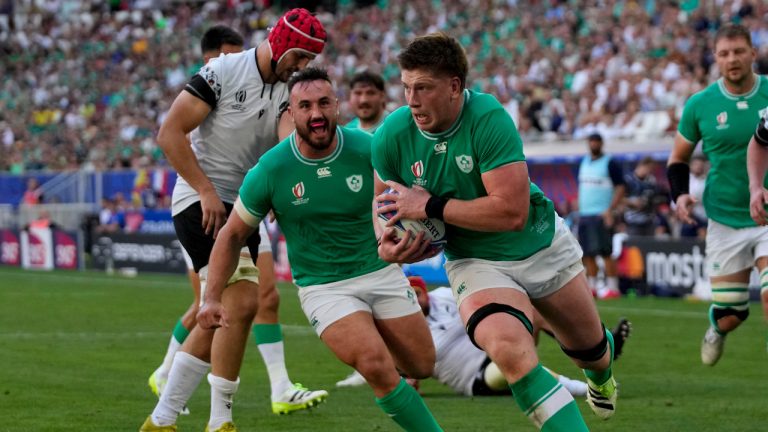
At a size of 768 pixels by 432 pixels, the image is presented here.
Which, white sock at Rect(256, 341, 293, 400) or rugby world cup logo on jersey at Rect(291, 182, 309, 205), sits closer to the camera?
rugby world cup logo on jersey at Rect(291, 182, 309, 205)

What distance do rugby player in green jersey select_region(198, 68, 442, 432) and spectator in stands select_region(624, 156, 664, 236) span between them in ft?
46.7

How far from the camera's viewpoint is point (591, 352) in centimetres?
755

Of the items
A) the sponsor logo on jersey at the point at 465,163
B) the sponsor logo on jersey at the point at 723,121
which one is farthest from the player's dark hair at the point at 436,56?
the sponsor logo on jersey at the point at 723,121

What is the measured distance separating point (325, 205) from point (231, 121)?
1329mm

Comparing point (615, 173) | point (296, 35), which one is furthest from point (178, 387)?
point (615, 173)

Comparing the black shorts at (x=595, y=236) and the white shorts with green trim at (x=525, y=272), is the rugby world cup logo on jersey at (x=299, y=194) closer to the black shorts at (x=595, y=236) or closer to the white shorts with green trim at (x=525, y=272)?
the white shorts with green trim at (x=525, y=272)

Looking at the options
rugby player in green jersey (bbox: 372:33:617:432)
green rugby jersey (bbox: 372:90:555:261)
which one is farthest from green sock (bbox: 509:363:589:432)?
green rugby jersey (bbox: 372:90:555:261)

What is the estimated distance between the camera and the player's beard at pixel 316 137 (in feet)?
24.4

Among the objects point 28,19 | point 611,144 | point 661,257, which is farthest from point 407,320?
point 28,19

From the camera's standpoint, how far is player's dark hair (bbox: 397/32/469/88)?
643cm

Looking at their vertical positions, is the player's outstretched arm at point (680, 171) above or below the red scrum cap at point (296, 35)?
below

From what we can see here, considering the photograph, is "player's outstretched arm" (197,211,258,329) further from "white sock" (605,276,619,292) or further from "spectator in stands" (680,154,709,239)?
"spectator in stands" (680,154,709,239)

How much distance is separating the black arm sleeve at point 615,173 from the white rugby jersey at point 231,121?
1147 centimetres

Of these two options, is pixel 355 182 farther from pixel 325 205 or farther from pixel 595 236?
pixel 595 236
